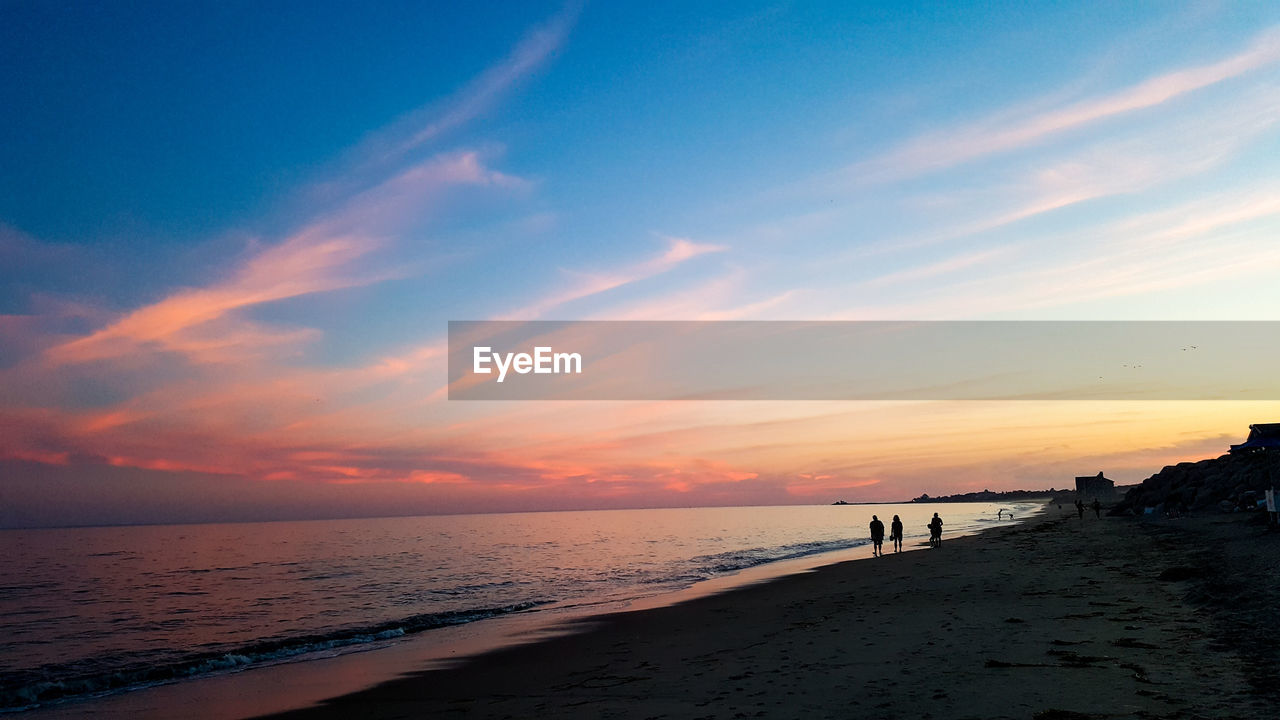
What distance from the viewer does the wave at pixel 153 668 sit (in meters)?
16.7

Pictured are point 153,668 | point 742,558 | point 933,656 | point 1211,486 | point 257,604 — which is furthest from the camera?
point 742,558

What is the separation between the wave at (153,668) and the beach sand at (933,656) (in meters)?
7.14

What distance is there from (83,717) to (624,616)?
580 inches

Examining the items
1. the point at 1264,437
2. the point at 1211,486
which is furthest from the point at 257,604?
the point at 1211,486

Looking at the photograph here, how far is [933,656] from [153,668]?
19.8 metres

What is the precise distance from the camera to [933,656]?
11.9 metres

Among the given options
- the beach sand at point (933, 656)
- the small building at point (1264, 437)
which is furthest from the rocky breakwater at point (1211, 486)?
the beach sand at point (933, 656)

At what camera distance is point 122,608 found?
3347 cm

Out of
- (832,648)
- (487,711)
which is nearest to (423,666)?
(487,711)

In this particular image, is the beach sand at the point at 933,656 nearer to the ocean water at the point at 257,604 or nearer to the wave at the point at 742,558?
the ocean water at the point at 257,604

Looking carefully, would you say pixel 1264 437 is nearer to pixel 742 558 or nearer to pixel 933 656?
pixel 933 656

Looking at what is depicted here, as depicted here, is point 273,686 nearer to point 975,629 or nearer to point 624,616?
point 624,616

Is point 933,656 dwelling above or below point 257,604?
above

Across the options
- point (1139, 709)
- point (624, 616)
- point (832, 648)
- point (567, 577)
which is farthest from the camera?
point (567, 577)
